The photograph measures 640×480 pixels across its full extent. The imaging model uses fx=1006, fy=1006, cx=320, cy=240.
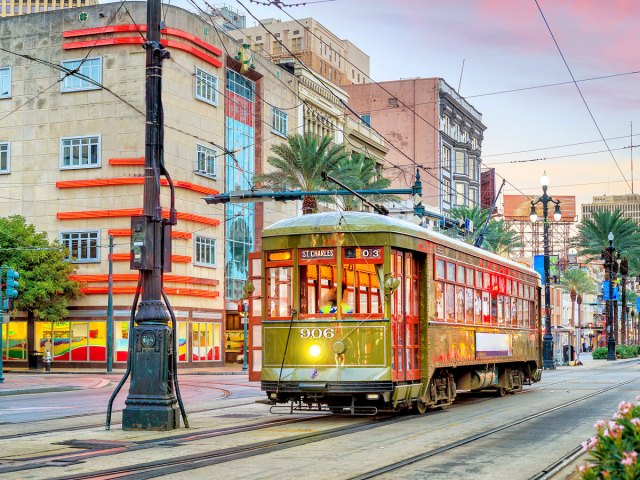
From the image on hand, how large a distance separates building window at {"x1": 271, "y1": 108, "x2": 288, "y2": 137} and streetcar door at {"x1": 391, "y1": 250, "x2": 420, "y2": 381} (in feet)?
159

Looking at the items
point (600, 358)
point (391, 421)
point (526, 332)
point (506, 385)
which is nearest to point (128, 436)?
point (391, 421)

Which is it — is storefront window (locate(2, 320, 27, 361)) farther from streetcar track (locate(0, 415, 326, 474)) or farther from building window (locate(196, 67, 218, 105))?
streetcar track (locate(0, 415, 326, 474))

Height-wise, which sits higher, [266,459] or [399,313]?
[399,313]

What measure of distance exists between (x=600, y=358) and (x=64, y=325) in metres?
38.2

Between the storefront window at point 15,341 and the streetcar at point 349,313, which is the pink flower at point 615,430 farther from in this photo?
the storefront window at point 15,341

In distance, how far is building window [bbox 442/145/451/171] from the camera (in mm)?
103250

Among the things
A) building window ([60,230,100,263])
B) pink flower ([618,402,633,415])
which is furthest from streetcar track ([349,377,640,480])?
building window ([60,230,100,263])

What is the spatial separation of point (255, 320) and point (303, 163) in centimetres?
3020

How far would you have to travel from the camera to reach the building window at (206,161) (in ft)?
188

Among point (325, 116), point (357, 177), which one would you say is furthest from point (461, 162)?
point (357, 177)

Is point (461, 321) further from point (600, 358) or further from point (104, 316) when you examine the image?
point (600, 358)

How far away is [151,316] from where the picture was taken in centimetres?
1614

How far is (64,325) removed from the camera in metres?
55.6

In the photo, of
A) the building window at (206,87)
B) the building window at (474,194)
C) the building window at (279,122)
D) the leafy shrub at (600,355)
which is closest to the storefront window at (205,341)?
the building window at (206,87)
